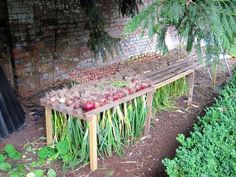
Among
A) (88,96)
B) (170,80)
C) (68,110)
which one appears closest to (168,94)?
(170,80)

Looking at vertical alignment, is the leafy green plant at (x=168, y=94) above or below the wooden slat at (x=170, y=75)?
below

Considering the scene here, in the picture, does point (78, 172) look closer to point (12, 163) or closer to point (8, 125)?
point (12, 163)

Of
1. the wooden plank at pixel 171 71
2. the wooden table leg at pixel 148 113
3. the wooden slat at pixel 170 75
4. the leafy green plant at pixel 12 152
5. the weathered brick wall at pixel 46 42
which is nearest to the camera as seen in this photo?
the leafy green plant at pixel 12 152

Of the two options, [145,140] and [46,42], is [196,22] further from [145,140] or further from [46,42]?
[46,42]

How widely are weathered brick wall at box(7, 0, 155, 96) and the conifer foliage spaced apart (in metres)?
3.67

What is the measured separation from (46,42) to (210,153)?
3729 millimetres

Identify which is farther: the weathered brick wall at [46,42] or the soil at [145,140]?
the weathered brick wall at [46,42]

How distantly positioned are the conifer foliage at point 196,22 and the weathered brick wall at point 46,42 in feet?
12.0

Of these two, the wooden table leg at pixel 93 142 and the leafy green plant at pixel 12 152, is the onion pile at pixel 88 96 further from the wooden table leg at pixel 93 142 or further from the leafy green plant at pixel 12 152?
the leafy green plant at pixel 12 152

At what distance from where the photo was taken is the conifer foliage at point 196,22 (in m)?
1.54

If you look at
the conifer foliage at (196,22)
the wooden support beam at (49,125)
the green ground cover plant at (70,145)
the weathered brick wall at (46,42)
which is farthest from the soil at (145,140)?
the conifer foliage at (196,22)

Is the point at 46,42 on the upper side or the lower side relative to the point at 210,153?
upper

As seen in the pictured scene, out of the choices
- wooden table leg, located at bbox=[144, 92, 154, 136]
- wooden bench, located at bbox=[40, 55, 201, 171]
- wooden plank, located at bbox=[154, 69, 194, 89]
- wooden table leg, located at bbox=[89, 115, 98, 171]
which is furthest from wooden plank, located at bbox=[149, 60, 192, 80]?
wooden table leg, located at bbox=[89, 115, 98, 171]

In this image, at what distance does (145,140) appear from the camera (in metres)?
3.94
